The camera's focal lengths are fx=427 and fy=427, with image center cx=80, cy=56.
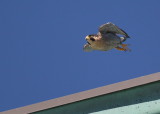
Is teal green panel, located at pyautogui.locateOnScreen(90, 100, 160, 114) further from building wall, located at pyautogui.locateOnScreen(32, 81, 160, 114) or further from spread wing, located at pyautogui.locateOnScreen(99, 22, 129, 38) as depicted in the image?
spread wing, located at pyautogui.locateOnScreen(99, 22, 129, 38)

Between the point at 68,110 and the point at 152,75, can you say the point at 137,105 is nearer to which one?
the point at 152,75

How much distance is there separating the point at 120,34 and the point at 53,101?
3319 mm

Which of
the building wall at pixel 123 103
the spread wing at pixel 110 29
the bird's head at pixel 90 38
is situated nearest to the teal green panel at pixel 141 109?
the building wall at pixel 123 103

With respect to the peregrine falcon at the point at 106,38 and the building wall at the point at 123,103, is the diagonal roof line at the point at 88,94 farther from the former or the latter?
the peregrine falcon at the point at 106,38

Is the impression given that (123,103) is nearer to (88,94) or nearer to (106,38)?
(88,94)

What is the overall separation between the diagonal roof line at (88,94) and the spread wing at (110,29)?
2988 mm

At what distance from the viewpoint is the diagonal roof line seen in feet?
17.7

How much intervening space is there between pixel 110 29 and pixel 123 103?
3479mm

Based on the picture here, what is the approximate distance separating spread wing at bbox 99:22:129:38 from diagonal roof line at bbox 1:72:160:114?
9.80 ft

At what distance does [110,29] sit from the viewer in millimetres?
8781

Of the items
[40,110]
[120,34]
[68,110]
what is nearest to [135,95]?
[68,110]

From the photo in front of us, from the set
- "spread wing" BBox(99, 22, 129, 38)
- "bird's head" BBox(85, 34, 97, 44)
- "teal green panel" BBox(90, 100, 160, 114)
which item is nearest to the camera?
"teal green panel" BBox(90, 100, 160, 114)

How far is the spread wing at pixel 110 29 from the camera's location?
28.1ft

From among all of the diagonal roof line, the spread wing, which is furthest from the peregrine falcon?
the diagonal roof line
